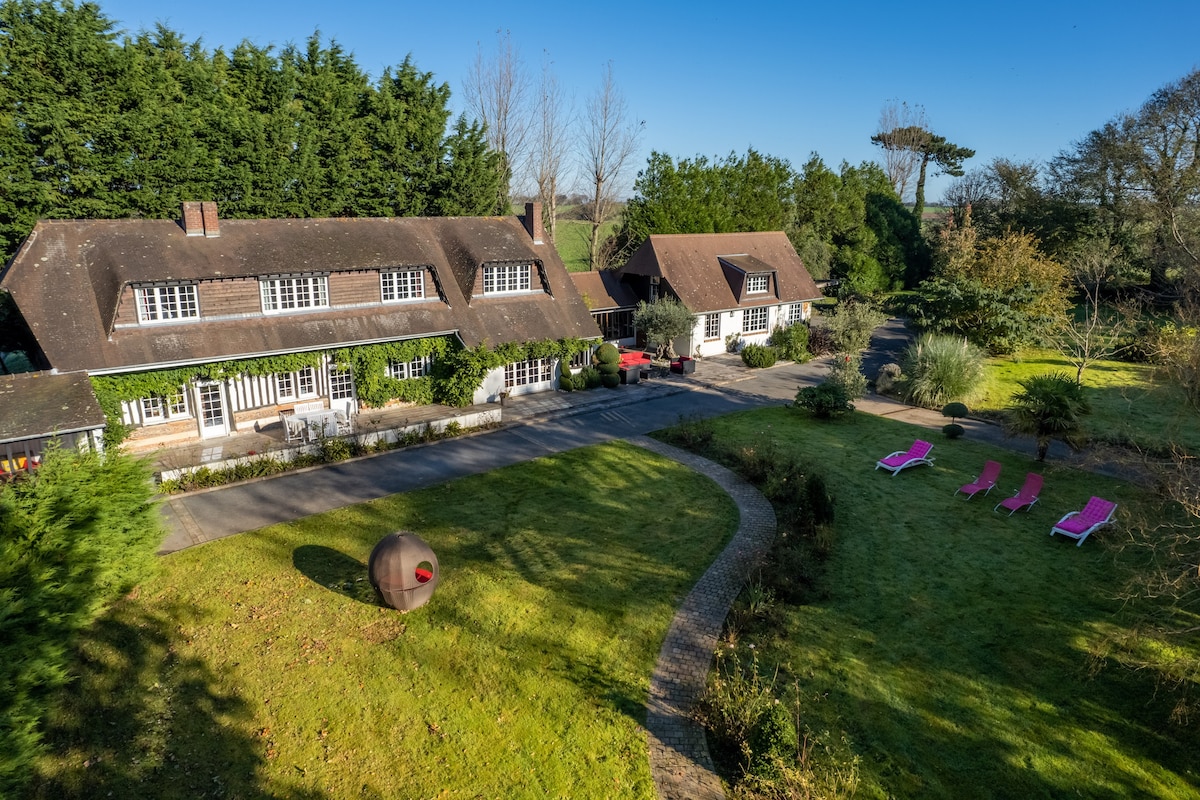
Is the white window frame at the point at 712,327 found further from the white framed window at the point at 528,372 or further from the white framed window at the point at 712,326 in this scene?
the white framed window at the point at 528,372

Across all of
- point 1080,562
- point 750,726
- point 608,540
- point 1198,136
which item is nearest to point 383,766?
point 750,726

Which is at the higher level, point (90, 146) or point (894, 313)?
point (90, 146)

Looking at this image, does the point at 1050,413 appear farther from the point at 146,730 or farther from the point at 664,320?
the point at 146,730

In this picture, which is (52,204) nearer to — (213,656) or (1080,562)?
(213,656)

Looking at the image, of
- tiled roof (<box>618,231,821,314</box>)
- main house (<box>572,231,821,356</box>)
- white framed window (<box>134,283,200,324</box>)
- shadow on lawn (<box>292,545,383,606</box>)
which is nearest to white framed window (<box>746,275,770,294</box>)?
main house (<box>572,231,821,356</box>)

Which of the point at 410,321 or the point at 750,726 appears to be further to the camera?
the point at 410,321

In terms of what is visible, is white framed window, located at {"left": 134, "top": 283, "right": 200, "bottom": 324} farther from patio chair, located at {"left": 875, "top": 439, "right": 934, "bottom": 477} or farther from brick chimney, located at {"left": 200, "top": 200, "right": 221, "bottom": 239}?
patio chair, located at {"left": 875, "top": 439, "right": 934, "bottom": 477}

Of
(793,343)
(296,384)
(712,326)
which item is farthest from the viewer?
(712,326)

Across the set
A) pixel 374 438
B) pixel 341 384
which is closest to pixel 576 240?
pixel 341 384

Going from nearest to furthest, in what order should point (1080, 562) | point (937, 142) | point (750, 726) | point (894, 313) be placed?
point (750, 726) → point (1080, 562) → point (894, 313) → point (937, 142)
